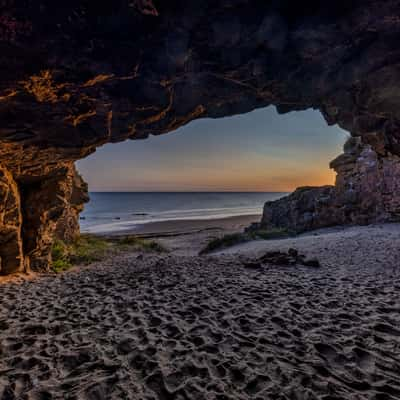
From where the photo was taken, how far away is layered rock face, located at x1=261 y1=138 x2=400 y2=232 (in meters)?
18.8

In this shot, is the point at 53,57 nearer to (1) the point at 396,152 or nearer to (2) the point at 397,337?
(2) the point at 397,337

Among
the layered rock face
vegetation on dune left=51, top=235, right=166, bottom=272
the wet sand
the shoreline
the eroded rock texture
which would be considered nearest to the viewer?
the eroded rock texture

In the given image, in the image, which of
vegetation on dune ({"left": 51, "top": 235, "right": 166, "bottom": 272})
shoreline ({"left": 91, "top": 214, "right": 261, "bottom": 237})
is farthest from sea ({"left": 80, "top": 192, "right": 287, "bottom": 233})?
vegetation on dune ({"left": 51, "top": 235, "right": 166, "bottom": 272})

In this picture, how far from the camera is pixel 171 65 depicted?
5.40 metres

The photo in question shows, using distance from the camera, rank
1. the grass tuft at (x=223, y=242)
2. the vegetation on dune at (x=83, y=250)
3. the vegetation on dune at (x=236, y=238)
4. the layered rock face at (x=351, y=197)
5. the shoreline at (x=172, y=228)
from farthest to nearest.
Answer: the shoreline at (x=172, y=228) → the layered rock face at (x=351, y=197) → the vegetation on dune at (x=236, y=238) → the grass tuft at (x=223, y=242) → the vegetation on dune at (x=83, y=250)

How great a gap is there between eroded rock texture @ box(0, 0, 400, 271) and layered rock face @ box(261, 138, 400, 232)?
13.0 metres

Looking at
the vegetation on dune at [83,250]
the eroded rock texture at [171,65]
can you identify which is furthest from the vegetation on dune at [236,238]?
the eroded rock texture at [171,65]

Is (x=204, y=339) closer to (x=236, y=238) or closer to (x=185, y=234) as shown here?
(x=236, y=238)

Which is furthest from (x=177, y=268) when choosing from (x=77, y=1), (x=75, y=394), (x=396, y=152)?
(x=396, y=152)

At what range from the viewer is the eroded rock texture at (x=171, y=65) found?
418cm

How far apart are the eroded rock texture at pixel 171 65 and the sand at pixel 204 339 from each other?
15.8ft

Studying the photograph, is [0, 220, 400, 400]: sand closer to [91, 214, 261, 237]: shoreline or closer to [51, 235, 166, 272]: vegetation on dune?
[51, 235, 166, 272]: vegetation on dune

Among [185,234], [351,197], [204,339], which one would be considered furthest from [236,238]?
[204,339]

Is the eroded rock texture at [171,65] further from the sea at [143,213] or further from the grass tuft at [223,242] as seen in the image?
the sea at [143,213]
